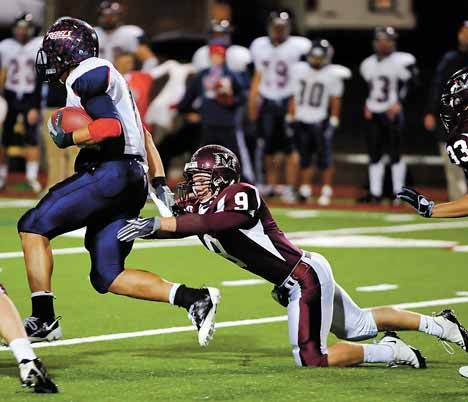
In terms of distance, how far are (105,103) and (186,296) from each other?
94cm

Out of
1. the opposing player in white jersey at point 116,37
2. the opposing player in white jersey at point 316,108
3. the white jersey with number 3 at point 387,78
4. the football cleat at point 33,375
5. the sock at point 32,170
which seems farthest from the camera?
the sock at point 32,170

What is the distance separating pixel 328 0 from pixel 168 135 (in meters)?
4.14

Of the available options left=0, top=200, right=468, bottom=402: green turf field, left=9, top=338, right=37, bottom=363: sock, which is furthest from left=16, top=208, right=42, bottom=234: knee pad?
left=9, top=338, right=37, bottom=363: sock

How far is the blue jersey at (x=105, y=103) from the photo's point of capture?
6.50 meters

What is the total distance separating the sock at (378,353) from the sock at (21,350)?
1.53 metres

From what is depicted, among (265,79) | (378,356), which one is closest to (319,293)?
(378,356)

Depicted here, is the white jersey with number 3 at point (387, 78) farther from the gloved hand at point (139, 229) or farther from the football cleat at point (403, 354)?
the gloved hand at point (139, 229)

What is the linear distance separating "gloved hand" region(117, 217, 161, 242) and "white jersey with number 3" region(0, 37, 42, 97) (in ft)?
31.1

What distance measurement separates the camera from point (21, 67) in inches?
602

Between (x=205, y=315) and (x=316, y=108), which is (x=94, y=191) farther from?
(x=316, y=108)

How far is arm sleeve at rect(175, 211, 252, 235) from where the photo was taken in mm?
6062

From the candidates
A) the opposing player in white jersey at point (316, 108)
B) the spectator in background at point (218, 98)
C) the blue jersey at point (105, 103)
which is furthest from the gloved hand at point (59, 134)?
the opposing player in white jersey at point (316, 108)

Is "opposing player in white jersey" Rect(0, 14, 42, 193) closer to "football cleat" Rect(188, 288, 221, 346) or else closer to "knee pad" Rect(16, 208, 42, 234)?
"knee pad" Rect(16, 208, 42, 234)

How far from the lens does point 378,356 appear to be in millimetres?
6324
